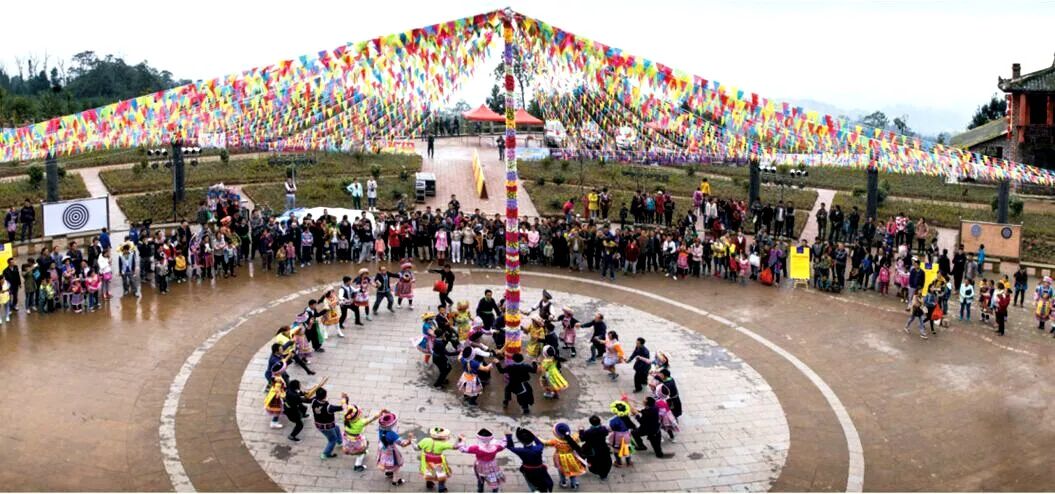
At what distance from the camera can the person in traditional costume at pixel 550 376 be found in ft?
58.2

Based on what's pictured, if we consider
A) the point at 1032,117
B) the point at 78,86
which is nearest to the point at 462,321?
the point at 1032,117

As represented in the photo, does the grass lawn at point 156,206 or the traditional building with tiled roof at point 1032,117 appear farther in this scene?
the traditional building with tiled roof at point 1032,117

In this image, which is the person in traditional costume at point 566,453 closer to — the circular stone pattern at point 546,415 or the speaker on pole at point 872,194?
the circular stone pattern at point 546,415

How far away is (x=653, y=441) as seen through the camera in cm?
1548

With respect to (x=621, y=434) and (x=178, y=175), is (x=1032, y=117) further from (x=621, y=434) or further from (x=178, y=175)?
(x=178, y=175)

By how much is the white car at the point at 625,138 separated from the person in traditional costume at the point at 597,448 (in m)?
12.2

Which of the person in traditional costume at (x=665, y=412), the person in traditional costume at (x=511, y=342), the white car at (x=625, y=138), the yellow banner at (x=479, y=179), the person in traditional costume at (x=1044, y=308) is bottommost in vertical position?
the person in traditional costume at (x=665, y=412)

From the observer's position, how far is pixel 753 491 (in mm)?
14422

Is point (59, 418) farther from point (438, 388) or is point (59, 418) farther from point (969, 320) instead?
point (969, 320)

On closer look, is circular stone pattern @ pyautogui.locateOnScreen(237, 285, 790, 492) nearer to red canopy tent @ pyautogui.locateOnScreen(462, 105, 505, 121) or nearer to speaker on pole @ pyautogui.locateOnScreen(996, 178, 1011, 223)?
speaker on pole @ pyautogui.locateOnScreen(996, 178, 1011, 223)

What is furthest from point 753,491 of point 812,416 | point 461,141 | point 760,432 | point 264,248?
point 461,141

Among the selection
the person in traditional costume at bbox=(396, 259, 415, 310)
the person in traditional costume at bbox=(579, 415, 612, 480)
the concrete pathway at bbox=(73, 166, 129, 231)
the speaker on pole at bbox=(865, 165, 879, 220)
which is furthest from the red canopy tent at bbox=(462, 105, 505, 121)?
the person in traditional costume at bbox=(579, 415, 612, 480)

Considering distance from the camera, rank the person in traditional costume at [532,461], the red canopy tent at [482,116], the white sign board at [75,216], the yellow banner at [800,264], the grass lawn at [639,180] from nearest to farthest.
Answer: the person in traditional costume at [532,461] < the yellow banner at [800,264] < the white sign board at [75,216] < the grass lawn at [639,180] < the red canopy tent at [482,116]

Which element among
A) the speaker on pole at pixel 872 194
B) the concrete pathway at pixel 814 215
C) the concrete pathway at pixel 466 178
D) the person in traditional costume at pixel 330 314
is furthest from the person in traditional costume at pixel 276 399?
the speaker on pole at pixel 872 194
